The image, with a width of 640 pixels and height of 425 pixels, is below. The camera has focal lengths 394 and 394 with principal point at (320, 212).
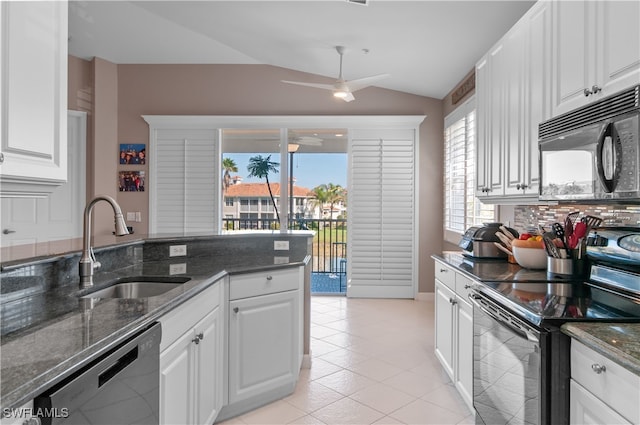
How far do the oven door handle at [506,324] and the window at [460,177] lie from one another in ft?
6.21

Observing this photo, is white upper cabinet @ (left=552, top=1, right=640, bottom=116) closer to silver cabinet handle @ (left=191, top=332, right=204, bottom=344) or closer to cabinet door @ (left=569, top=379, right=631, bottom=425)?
cabinet door @ (left=569, top=379, right=631, bottom=425)

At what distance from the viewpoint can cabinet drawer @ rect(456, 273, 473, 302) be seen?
7.45 ft

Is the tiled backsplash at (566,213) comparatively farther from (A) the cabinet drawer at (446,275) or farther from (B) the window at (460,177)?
(A) the cabinet drawer at (446,275)

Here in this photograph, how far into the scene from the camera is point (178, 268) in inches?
94.0

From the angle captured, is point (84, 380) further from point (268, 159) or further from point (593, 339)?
point (268, 159)

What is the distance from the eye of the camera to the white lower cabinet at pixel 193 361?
1562 mm

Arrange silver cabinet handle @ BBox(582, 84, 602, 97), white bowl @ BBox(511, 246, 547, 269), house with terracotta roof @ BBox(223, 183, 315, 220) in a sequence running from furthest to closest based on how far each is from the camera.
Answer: house with terracotta roof @ BBox(223, 183, 315, 220) < white bowl @ BBox(511, 246, 547, 269) < silver cabinet handle @ BBox(582, 84, 602, 97)

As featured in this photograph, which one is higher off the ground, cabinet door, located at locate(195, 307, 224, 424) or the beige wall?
the beige wall

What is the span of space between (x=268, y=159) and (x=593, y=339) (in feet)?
15.5

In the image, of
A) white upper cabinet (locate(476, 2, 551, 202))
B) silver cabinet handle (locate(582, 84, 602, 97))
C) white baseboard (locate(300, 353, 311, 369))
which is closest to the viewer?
silver cabinet handle (locate(582, 84, 602, 97))

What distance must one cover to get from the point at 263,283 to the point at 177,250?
804mm

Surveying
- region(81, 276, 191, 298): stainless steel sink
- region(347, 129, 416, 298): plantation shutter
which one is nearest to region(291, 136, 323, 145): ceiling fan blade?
region(347, 129, 416, 298): plantation shutter

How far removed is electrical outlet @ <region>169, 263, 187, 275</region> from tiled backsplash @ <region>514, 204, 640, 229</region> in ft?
7.66

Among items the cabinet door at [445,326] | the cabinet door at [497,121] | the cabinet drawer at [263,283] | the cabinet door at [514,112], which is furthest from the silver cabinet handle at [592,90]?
the cabinet drawer at [263,283]
